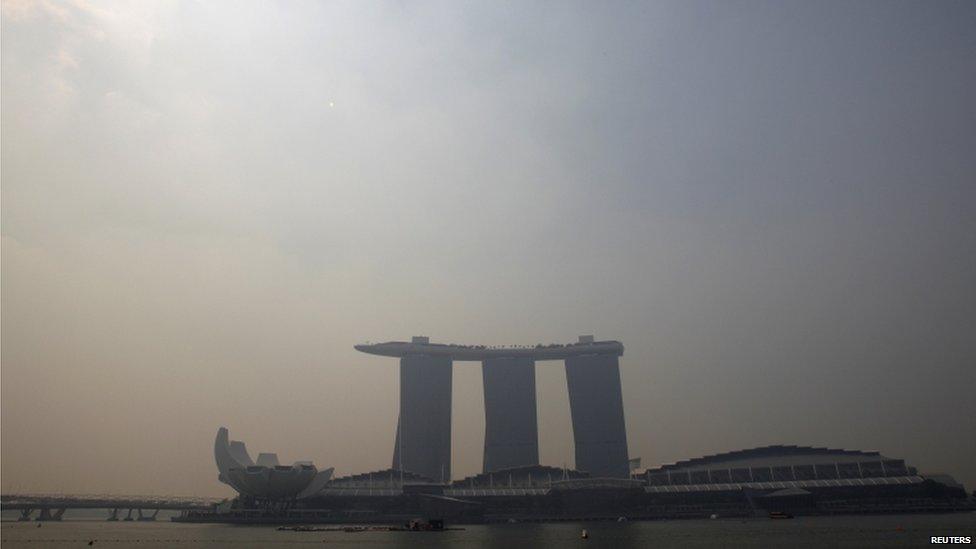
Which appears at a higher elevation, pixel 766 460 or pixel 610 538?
pixel 766 460

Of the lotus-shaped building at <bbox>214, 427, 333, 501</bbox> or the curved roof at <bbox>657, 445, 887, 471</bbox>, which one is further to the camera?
the curved roof at <bbox>657, 445, 887, 471</bbox>

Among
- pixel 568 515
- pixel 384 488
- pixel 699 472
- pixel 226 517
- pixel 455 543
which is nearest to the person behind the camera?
pixel 455 543

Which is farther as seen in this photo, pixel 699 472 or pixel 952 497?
pixel 699 472

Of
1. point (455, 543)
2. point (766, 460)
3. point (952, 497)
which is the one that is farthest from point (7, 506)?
point (952, 497)

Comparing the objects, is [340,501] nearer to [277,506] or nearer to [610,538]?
[277,506]

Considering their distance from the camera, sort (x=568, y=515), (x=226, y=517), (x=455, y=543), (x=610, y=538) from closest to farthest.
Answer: (x=455, y=543) < (x=610, y=538) < (x=226, y=517) < (x=568, y=515)

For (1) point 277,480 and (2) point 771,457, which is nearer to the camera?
(1) point 277,480

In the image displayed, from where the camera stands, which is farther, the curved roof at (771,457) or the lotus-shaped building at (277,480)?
the curved roof at (771,457)
